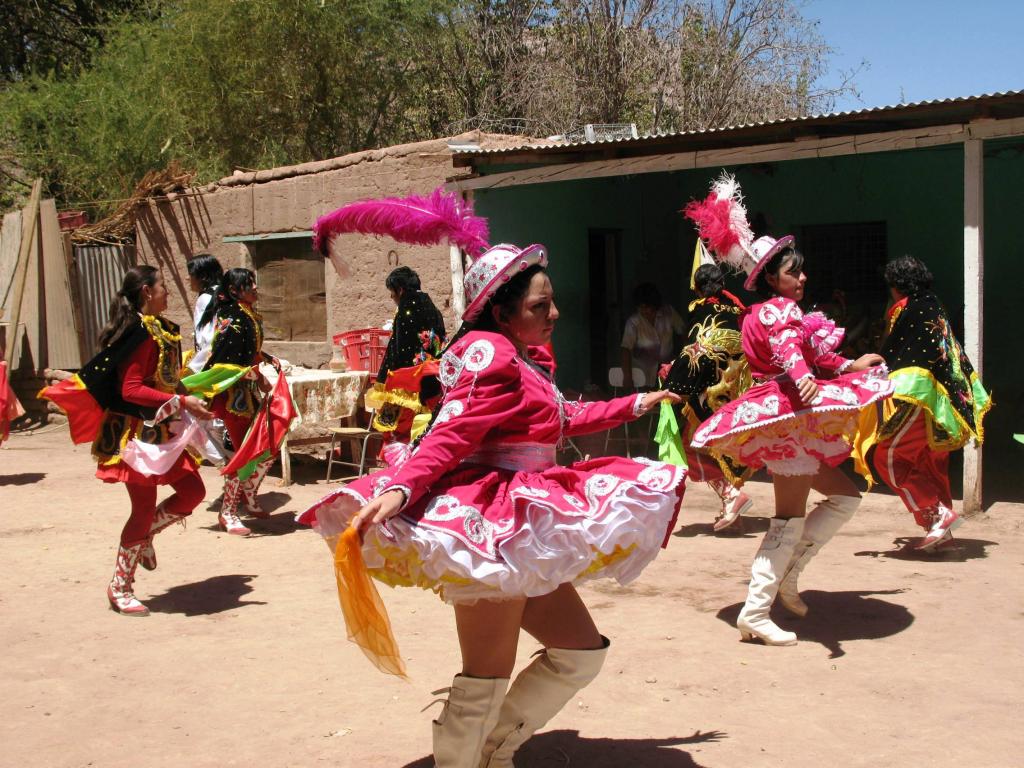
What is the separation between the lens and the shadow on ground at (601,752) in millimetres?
3678

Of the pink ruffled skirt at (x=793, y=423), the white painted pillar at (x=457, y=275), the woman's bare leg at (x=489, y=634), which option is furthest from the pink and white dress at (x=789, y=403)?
the white painted pillar at (x=457, y=275)

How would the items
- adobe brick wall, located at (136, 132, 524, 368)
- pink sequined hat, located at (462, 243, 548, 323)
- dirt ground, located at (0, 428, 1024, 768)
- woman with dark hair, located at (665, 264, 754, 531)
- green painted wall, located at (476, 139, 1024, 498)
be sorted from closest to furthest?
pink sequined hat, located at (462, 243, 548, 323), dirt ground, located at (0, 428, 1024, 768), woman with dark hair, located at (665, 264, 754, 531), adobe brick wall, located at (136, 132, 524, 368), green painted wall, located at (476, 139, 1024, 498)

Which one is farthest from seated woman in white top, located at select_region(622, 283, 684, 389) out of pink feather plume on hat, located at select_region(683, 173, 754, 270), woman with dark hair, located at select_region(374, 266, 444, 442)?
pink feather plume on hat, located at select_region(683, 173, 754, 270)

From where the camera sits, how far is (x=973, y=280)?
780 cm

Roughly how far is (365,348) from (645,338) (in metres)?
2.84

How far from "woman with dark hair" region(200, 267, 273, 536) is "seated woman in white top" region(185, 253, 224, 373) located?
0.11 ft

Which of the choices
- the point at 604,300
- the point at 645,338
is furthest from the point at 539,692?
the point at 604,300

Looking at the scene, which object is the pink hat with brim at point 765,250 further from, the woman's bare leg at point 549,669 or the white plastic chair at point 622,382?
the white plastic chair at point 622,382

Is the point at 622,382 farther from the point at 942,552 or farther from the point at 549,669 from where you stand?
the point at 549,669

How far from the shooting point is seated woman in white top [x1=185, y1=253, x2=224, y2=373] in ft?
25.5

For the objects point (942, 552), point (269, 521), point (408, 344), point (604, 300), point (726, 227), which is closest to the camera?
point (726, 227)

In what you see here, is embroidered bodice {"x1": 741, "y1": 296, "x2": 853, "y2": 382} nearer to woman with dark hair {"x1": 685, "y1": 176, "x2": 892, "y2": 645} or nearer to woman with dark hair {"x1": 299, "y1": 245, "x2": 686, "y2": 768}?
woman with dark hair {"x1": 685, "y1": 176, "x2": 892, "y2": 645}

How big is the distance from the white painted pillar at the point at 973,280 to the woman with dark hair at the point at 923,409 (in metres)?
1.10

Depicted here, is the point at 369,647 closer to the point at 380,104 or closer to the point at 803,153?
the point at 803,153
